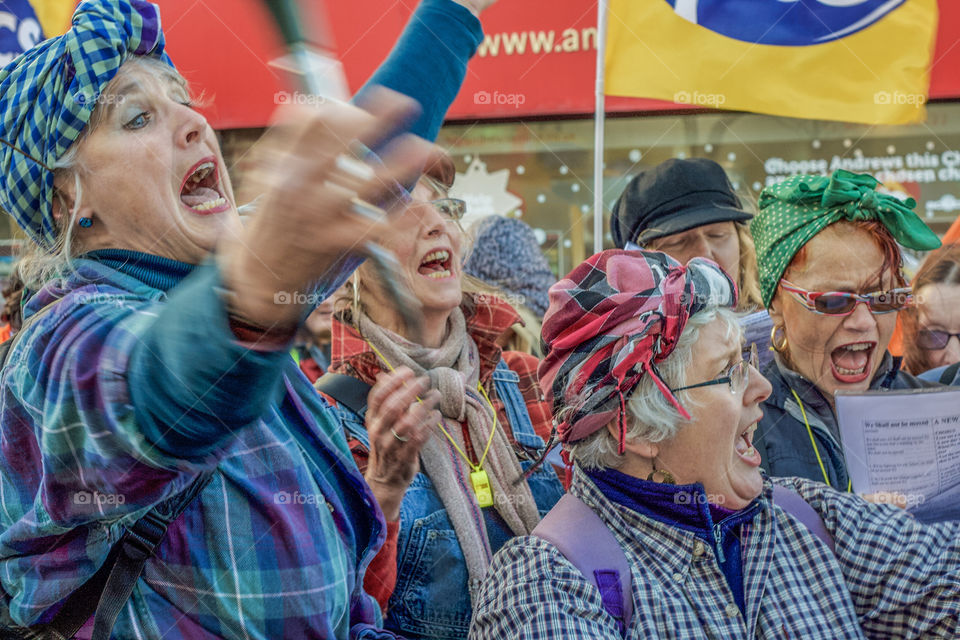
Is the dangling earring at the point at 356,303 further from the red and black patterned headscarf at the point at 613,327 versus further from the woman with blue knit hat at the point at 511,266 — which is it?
the woman with blue knit hat at the point at 511,266

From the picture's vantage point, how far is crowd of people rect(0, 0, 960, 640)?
935mm

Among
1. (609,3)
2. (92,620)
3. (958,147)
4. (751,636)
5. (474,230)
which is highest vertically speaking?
(609,3)

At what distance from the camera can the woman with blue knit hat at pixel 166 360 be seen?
2.87 ft

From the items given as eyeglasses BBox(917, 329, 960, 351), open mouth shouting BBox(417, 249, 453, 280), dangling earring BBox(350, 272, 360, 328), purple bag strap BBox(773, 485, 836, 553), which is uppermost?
open mouth shouting BBox(417, 249, 453, 280)

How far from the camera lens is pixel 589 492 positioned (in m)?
2.17

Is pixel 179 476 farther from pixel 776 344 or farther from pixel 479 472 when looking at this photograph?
pixel 776 344

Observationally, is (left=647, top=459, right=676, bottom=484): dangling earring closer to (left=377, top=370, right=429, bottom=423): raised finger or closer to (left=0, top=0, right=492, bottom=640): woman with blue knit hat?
(left=377, top=370, right=429, bottom=423): raised finger

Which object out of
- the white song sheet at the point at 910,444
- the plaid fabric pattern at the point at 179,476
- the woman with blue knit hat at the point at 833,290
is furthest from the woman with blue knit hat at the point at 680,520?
the woman with blue knit hat at the point at 833,290

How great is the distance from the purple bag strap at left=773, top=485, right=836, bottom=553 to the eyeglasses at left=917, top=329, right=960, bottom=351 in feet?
5.68

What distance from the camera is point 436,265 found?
277cm

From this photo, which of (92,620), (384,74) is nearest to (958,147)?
(384,74)

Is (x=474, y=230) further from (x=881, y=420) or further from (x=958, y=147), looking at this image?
(x=958, y=147)

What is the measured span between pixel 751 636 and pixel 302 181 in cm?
158

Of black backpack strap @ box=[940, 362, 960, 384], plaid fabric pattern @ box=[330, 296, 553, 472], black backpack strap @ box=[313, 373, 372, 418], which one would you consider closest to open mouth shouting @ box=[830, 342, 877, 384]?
black backpack strap @ box=[940, 362, 960, 384]
